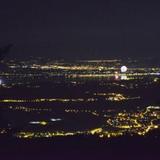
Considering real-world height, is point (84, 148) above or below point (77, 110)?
below

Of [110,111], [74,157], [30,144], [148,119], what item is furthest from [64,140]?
[110,111]

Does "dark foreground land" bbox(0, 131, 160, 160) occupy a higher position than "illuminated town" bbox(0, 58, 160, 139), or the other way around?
"illuminated town" bbox(0, 58, 160, 139)

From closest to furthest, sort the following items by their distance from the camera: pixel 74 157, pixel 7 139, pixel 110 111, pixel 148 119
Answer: pixel 74 157, pixel 7 139, pixel 148 119, pixel 110 111

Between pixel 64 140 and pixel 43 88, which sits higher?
pixel 43 88

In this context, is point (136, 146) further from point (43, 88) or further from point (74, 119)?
point (43, 88)

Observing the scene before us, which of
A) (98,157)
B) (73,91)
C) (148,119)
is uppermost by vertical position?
(73,91)

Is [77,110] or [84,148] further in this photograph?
[77,110]

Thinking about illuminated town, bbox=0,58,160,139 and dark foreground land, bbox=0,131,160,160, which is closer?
dark foreground land, bbox=0,131,160,160

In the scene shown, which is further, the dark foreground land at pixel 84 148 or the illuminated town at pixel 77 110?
the illuminated town at pixel 77 110
